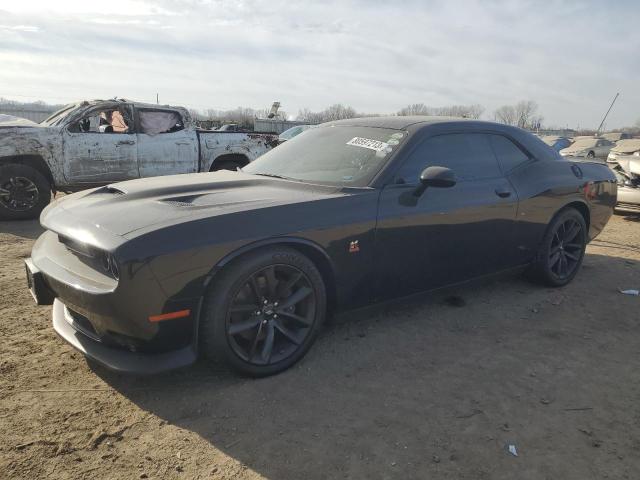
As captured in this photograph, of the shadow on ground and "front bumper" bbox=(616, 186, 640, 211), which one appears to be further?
"front bumper" bbox=(616, 186, 640, 211)

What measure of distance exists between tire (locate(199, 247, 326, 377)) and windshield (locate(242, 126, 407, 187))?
77cm

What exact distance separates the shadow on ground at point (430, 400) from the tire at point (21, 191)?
5.46 meters

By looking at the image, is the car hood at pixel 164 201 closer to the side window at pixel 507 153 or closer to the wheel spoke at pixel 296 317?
the wheel spoke at pixel 296 317

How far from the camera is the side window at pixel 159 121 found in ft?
26.3

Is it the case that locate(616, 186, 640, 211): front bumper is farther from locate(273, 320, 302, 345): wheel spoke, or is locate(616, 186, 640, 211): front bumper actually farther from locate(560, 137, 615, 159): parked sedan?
locate(560, 137, 615, 159): parked sedan

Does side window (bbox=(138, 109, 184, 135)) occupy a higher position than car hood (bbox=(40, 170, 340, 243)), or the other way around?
side window (bbox=(138, 109, 184, 135))

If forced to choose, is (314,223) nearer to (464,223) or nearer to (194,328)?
(194,328)

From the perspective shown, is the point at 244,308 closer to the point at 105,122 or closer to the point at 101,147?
the point at 101,147

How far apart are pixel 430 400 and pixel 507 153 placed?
7.77ft

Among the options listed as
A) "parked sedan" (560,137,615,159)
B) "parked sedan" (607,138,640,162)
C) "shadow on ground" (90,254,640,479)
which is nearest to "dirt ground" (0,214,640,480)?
"shadow on ground" (90,254,640,479)

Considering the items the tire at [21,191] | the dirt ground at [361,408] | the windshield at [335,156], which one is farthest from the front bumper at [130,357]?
the tire at [21,191]

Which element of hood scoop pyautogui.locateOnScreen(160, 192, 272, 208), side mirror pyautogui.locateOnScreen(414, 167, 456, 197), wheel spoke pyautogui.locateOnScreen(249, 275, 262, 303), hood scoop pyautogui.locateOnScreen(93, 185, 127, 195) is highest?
side mirror pyautogui.locateOnScreen(414, 167, 456, 197)

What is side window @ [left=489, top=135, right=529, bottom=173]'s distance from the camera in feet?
13.2

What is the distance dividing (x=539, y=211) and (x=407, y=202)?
1.61 metres
